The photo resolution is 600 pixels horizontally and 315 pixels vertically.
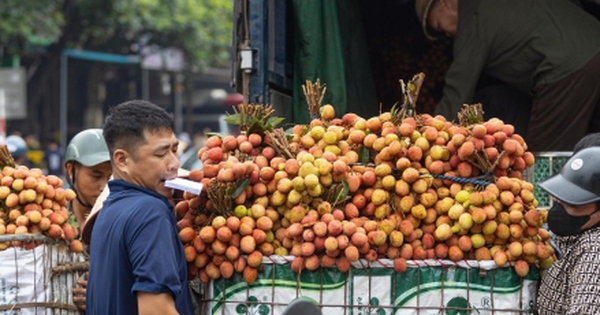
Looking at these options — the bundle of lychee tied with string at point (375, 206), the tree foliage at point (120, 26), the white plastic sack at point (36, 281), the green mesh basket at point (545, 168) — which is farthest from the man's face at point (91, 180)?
the tree foliage at point (120, 26)

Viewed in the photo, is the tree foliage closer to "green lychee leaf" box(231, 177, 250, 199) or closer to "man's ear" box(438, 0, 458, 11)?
"man's ear" box(438, 0, 458, 11)

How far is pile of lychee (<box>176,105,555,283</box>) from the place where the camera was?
3.15 meters

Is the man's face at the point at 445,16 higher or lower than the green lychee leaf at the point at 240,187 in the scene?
higher

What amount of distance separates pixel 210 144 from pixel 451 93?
201 cm

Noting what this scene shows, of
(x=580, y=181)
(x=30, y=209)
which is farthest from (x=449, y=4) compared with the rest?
(x=30, y=209)

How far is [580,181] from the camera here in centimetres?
296

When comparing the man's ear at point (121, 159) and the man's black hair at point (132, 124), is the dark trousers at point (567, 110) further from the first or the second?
the man's ear at point (121, 159)

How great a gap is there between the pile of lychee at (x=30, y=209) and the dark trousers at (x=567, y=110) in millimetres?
2604

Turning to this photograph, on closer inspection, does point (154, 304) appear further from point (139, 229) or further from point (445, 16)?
point (445, 16)

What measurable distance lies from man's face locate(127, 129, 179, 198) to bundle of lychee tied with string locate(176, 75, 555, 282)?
0.22 m

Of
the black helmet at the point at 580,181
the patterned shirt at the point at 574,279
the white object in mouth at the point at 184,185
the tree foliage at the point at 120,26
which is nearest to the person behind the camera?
the patterned shirt at the point at 574,279

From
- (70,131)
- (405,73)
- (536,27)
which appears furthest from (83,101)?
(536,27)

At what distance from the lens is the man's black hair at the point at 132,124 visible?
10.1 feet

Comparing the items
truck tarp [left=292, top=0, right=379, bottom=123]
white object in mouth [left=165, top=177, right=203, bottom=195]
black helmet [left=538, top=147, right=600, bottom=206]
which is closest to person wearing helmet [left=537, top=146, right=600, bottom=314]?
black helmet [left=538, top=147, right=600, bottom=206]
